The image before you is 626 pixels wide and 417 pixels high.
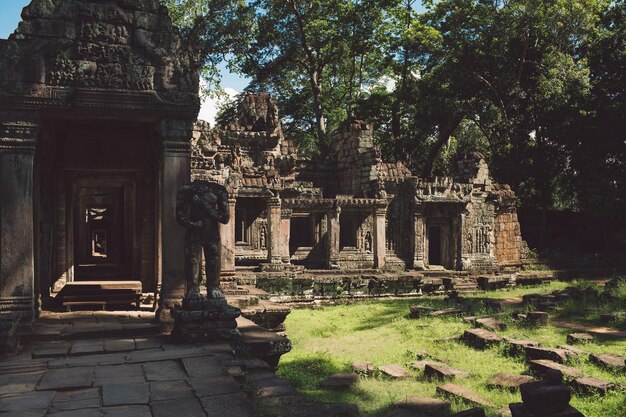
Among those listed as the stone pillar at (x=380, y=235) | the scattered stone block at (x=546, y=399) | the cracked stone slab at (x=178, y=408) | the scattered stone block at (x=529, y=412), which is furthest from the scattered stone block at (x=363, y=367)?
the stone pillar at (x=380, y=235)

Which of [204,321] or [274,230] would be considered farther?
[274,230]

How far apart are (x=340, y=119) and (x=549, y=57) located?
1186 cm

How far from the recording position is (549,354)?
339 inches

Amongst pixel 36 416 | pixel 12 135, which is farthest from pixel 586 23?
pixel 36 416

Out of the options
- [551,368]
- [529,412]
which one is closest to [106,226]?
[551,368]

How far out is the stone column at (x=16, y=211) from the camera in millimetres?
6684

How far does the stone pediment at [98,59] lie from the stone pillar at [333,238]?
1365 cm

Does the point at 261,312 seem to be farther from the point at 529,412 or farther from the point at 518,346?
the point at 529,412

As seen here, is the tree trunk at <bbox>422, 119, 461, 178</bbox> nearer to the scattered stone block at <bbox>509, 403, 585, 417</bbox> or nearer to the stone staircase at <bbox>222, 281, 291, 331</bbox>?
the stone staircase at <bbox>222, 281, 291, 331</bbox>

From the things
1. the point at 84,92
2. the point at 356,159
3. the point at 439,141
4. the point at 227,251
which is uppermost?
the point at 439,141

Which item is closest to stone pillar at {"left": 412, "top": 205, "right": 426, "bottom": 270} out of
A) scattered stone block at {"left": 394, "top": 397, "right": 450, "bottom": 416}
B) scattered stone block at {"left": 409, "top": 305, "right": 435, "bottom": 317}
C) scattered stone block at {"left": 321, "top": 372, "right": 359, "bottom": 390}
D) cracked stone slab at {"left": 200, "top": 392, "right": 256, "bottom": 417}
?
scattered stone block at {"left": 409, "top": 305, "right": 435, "bottom": 317}

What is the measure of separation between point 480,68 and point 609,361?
20863mm

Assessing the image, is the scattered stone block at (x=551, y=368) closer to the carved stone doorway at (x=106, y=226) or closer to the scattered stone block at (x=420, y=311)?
the scattered stone block at (x=420, y=311)

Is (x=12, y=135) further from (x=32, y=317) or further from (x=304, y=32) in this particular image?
(x=304, y=32)
